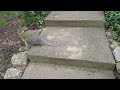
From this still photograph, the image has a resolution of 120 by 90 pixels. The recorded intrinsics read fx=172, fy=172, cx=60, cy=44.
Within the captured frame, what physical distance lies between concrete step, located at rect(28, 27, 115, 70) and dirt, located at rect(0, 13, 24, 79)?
0.43 m

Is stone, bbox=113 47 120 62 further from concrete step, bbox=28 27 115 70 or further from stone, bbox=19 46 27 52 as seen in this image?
stone, bbox=19 46 27 52

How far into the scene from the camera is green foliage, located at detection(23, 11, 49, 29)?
366 cm

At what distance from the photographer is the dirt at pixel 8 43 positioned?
2.88 m

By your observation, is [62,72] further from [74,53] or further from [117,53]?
[117,53]

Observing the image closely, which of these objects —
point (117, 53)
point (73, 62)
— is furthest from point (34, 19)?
point (117, 53)

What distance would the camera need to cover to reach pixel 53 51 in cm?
280

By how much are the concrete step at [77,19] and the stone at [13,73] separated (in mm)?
1327

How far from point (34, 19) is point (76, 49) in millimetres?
1392

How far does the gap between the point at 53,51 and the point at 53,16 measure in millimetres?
1178

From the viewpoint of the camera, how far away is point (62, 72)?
2566 millimetres

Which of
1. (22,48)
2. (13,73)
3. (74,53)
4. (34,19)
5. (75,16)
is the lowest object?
(13,73)
